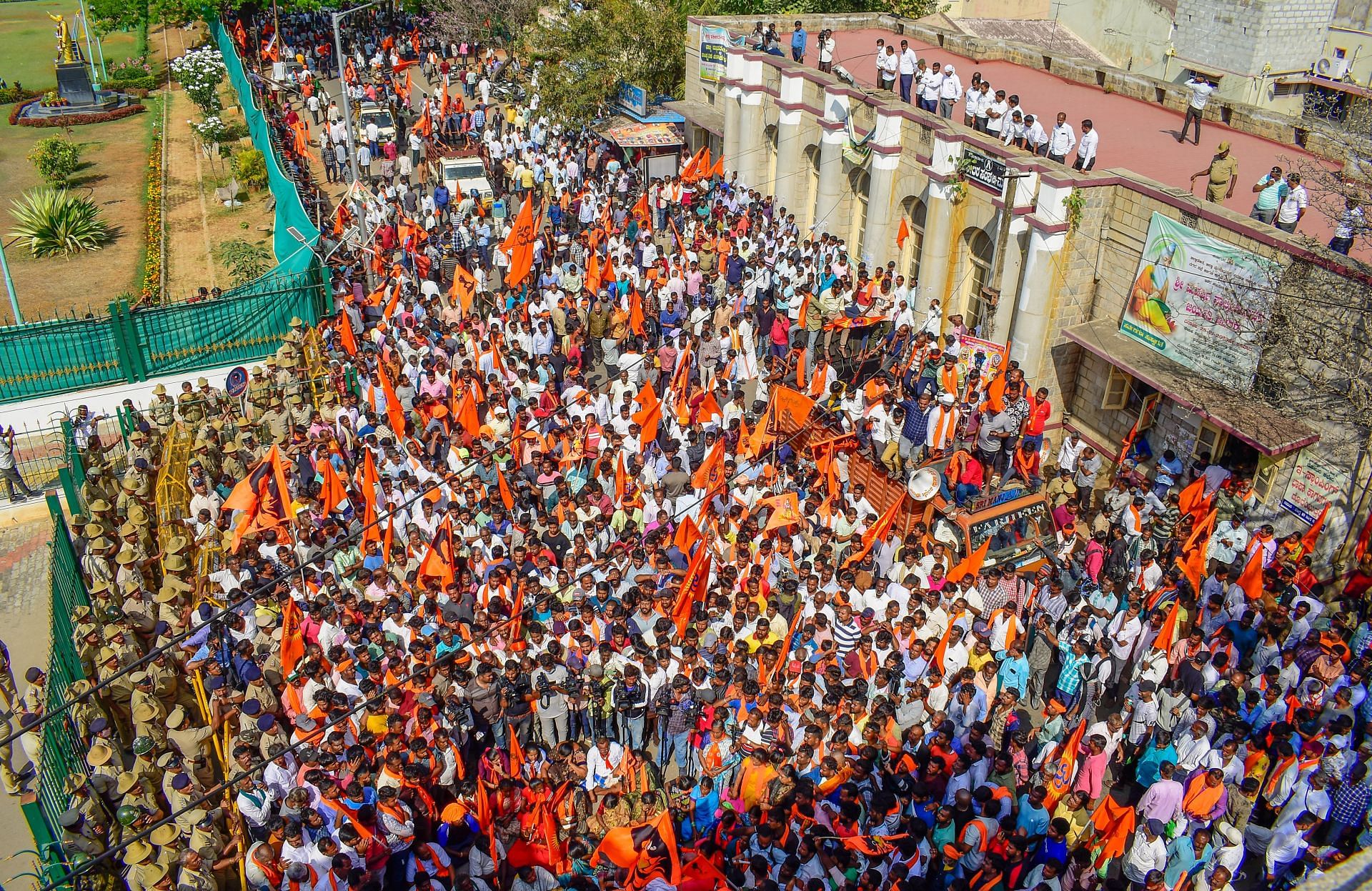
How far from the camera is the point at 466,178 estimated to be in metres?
25.9

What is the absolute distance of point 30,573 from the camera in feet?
52.9

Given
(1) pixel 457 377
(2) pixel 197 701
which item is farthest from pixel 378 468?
(2) pixel 197 701

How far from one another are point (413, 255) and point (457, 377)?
606cm

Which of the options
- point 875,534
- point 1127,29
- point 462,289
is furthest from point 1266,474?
point 1127,29

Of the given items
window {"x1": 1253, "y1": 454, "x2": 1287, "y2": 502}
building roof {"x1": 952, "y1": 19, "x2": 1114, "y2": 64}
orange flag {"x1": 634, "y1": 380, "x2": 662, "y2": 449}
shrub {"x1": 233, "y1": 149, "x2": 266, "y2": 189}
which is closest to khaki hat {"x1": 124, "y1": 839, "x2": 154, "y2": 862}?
orange flag {"x1": 634, "y1": 380, "x2": 662, "y2": 449}

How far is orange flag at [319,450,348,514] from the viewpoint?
13.6m

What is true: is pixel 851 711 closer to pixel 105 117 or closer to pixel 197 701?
pixel 197 701

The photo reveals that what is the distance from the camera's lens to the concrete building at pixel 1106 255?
13.7 m

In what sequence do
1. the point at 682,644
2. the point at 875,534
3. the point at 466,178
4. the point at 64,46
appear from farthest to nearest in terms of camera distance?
the point at 64,46, the point at 466,178, the point at 875,534, the point at 682,644

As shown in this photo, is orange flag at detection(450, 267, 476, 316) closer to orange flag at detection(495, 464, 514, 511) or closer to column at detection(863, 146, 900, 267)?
orange flag at detection(495, 464, 514, 511)

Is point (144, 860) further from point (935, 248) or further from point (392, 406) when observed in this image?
point (935, 248)

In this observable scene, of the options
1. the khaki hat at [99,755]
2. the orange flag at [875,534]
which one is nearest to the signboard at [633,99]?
the orange flag at [875,534]

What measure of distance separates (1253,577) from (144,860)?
11.1 meters

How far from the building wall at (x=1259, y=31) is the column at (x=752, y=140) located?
14.6 m
